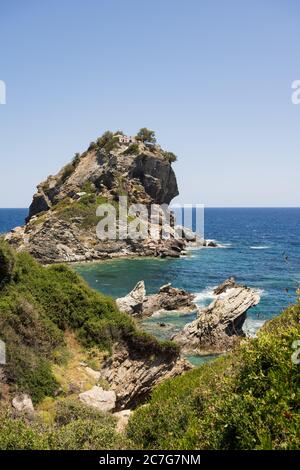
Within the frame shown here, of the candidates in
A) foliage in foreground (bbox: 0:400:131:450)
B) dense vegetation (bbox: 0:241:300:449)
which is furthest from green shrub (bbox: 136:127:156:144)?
foliage in foreground (bbox: 0:400:131:450)

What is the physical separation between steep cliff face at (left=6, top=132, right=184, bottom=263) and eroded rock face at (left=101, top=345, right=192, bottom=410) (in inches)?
2397

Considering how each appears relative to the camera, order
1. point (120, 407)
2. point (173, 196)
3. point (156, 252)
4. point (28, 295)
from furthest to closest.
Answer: point (173, 196)
point (156, 252)
point (28, 295)
point (120, 407)

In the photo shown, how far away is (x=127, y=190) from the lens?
105 m

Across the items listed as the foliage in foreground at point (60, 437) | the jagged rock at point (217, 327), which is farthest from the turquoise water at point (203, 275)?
the foliage in foreground at point (60, 437)

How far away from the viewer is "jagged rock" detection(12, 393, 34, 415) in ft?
54.7

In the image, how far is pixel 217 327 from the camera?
39000 millimetres

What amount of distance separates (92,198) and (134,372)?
3212 inches

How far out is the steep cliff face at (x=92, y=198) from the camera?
285 ft

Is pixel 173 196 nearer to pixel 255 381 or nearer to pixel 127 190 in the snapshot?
pixel 127 190

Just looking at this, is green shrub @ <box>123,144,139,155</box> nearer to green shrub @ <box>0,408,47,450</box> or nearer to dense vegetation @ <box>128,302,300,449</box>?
dense vegetation @ <box>128,302,300,449</box>

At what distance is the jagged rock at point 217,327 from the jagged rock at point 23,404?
2150 centimetres

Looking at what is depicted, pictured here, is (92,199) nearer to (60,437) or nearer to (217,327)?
(217,327)

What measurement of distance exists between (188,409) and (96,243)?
78.4 m
